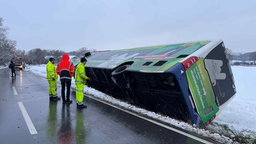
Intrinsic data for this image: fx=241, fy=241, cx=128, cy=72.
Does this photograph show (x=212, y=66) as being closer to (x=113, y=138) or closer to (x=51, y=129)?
(x=113, y=138)

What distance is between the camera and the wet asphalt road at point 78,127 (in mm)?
4961

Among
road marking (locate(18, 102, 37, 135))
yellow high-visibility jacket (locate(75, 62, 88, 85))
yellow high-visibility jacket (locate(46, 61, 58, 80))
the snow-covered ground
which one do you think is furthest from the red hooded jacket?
the snow-covered ground

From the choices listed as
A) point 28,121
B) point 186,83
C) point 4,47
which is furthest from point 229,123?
point 4,47

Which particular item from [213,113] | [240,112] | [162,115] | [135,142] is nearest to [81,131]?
[135,142]

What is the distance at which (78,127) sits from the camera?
5.84 meters

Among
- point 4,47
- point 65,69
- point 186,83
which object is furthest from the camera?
point 4,47

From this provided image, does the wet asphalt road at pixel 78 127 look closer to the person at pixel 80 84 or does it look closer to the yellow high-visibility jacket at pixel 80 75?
the person at pixel 80 84

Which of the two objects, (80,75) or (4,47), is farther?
(4,47)

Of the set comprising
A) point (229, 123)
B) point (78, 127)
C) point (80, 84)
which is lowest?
point (229, 123)

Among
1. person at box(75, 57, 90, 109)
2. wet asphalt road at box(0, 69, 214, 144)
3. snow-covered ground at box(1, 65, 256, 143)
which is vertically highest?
person at box(75, 57, 90, 109)

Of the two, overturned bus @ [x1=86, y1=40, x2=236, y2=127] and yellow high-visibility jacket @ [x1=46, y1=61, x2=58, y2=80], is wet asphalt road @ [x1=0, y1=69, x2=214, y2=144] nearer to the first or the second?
overturned bus @ [x1=86, y1=40, x2=236, y2=127]

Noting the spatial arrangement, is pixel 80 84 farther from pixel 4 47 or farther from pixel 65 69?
pixel 4 47

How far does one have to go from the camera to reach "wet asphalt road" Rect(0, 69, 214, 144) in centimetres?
496

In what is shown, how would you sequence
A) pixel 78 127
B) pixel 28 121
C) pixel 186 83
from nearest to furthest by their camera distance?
pixel 78 127 < pixel 186 83 < pixel 28 121
